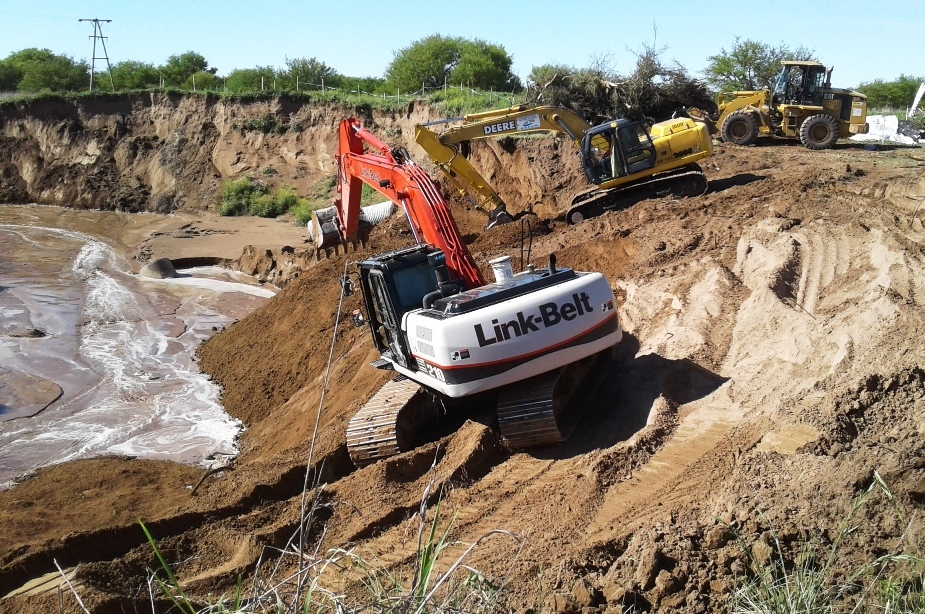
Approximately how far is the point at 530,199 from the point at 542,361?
14376 millimetres

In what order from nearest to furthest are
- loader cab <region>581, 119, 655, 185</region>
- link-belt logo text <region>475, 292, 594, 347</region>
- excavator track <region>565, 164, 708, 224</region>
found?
link-belt logo text <region>475, 292, 594, 347</region>
excavator track <region>565, 164, 708, 224</region>
loader cab <region>581, 119, 655, 185</region>

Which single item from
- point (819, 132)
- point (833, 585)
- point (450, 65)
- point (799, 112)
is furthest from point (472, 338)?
point (450, 65)

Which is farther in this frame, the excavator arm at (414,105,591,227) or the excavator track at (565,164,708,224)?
the excavator arm at (414,105,591,227)

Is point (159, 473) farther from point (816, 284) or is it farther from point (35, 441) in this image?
point (816, 284)

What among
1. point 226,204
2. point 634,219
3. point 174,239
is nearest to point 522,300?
point 634,219

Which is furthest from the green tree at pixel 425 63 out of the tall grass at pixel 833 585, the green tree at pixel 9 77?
the tall grass at pixel 833 585

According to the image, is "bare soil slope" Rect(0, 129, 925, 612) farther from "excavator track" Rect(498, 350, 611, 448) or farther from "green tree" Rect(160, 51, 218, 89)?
"green tree" Rect(160, 51, 218, 89)

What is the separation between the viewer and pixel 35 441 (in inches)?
484

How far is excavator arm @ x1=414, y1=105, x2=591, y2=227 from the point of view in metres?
16.9

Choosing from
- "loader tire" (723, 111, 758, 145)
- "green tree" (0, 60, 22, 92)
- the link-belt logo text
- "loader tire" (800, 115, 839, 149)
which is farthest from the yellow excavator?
"green tree" (0, 60, 22, 92)

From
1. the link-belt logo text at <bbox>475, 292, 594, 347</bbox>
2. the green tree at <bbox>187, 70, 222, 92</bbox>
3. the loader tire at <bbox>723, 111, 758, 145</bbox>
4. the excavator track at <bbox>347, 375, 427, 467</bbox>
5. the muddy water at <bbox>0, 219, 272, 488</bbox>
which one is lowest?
the muddy water at <bbox>0, 219, 272, 488</bbox>

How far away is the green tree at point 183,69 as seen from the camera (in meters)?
49.0

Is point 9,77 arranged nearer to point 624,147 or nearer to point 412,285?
point 624,147

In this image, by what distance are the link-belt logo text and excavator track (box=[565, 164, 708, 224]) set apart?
931 centimetres
